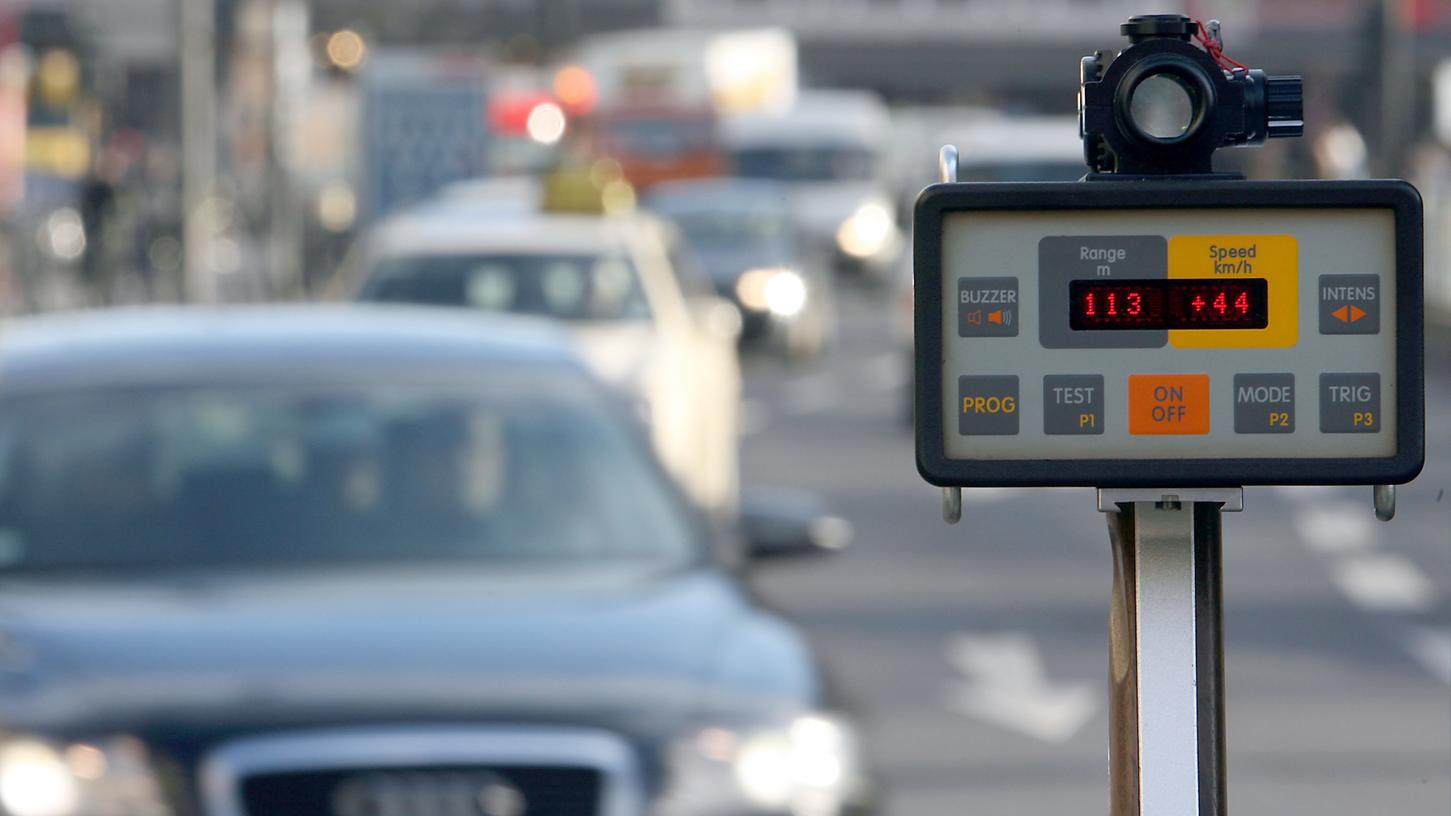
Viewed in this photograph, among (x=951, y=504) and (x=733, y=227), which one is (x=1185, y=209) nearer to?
(x=951, y=504)

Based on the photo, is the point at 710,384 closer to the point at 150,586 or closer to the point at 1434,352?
the point at 150,586

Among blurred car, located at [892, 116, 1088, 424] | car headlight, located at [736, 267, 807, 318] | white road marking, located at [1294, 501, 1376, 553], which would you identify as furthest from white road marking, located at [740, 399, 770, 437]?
white road marking, located at [1294, 501, 1376, 553]

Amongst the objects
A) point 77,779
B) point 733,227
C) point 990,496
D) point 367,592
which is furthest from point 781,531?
point 733,227

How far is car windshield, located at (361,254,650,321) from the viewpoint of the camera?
12117 mm

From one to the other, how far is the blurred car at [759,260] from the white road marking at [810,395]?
49 cm

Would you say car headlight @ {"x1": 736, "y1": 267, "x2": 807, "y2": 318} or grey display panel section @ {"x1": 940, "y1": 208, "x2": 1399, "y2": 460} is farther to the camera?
car headlight @ {"x1": 736, "y1": 267, "x2": 807, "y2": 318}

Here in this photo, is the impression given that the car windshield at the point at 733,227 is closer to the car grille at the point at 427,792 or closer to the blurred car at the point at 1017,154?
the blurred car at the point at 1017,154

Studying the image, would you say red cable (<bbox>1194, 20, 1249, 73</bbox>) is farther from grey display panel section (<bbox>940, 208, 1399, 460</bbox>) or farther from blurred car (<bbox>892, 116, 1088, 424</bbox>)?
blurred car (<bbox>892, 116, 1088, 424</bbox>)

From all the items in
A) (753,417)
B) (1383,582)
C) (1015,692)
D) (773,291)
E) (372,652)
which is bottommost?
(753,417)

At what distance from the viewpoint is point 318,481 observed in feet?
18.0

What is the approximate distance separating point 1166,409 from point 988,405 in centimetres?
11

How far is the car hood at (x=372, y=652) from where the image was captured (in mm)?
4414

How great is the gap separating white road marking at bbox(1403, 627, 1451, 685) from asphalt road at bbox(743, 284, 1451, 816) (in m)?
0.02

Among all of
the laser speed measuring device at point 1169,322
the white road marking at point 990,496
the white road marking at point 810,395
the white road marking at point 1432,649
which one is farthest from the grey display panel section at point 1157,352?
the white road marking at point 810,395
